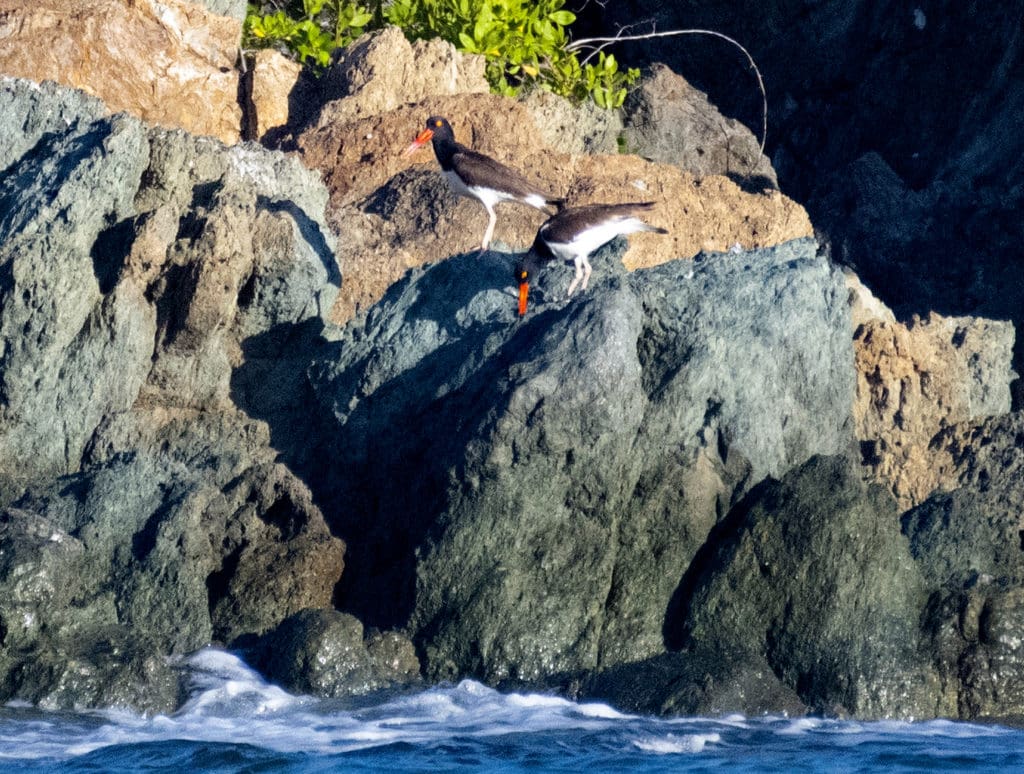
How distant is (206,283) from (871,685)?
4929mm

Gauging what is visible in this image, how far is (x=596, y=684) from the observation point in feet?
31.0

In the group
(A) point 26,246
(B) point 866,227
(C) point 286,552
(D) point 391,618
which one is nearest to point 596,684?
Result: (D) point 391,618

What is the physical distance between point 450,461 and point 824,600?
233cm

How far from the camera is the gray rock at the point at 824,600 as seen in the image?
31.0 ft

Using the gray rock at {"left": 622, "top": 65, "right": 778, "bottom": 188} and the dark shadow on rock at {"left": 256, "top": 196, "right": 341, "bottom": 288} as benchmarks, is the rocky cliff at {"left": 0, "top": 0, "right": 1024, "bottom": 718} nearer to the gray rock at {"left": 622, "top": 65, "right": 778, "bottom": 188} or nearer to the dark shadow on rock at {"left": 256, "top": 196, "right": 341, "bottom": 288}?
the dark shadow on rock at {"left": 256, "top": 196, "right": 341, "bottom": 288}

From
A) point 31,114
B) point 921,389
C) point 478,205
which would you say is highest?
point 31,114

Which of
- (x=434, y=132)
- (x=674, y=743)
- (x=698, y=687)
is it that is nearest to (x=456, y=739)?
(x=674, y=743)

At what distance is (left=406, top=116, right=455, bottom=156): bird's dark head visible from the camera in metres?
13.3

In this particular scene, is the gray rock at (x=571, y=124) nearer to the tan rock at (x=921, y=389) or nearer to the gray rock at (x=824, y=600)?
the tan rock at (x=921, y=389)

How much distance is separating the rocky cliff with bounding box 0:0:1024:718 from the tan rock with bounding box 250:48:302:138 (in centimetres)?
316

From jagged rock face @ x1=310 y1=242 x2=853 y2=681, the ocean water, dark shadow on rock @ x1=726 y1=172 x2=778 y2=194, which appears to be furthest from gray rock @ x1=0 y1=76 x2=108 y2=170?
dark shadow on rock @ x1=726 y1=172 x2=778 y2=194

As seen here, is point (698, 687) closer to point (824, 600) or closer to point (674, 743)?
point (674, 743)

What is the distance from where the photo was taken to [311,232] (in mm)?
12148

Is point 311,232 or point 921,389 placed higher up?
point 311,232
